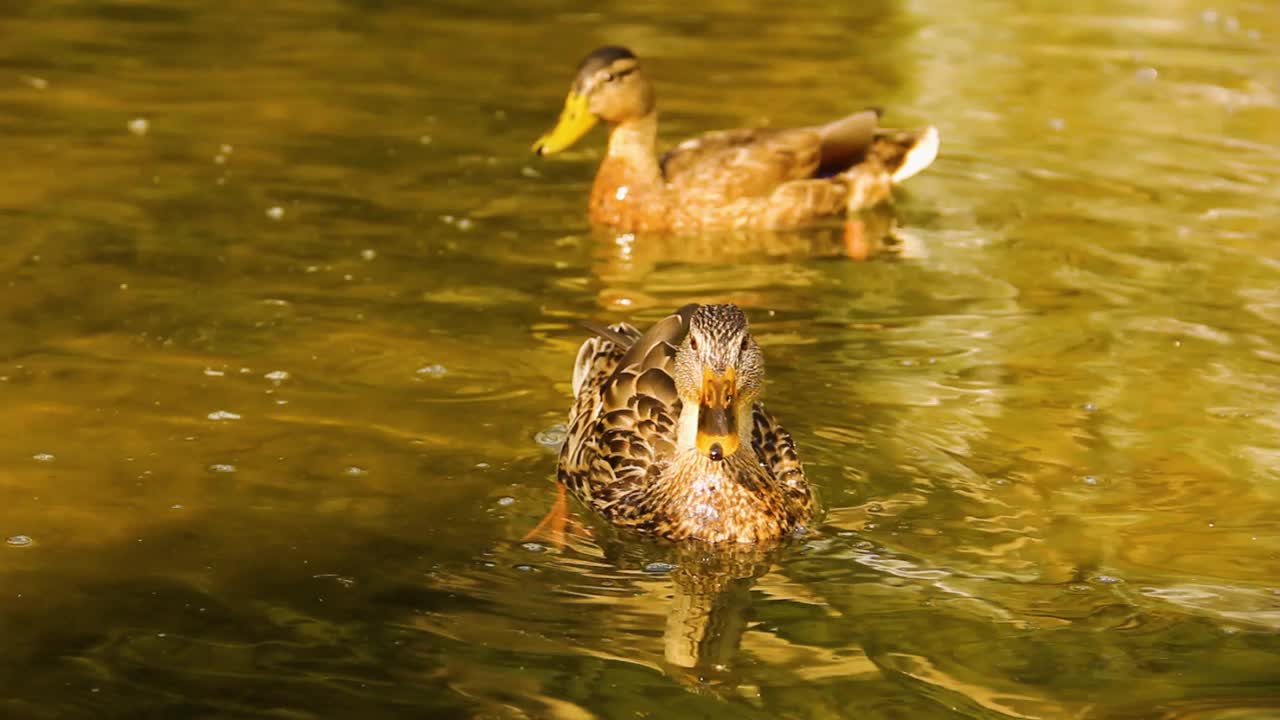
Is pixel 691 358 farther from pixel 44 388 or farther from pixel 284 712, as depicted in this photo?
pixel 44 388

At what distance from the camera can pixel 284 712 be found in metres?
6.02

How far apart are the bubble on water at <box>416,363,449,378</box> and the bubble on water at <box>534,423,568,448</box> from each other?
2.83 ft

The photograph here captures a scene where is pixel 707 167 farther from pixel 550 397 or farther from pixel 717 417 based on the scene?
pixel 717 417

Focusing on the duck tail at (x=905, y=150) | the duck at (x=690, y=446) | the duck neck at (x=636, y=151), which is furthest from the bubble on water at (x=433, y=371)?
the duck tail at (x=905, y=150)

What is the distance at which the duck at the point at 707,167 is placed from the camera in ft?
41.4

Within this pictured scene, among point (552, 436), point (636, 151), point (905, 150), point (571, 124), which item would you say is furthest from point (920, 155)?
point (552, 436)

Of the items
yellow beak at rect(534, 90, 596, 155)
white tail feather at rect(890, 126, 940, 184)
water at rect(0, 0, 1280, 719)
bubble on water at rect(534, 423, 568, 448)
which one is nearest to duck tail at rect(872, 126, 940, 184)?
white tail feather at rect(890, 126, 940, 184)

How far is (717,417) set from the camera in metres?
7.18

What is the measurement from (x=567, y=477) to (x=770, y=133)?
18.3 ft

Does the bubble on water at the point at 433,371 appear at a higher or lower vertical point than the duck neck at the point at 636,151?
lower

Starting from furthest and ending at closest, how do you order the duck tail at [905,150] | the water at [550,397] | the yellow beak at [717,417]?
the duck tail at [905,150] → the yellow beak at [717,417] → the water at [550,397]

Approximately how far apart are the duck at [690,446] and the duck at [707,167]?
4.44 metres

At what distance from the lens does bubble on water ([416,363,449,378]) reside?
30.9ft

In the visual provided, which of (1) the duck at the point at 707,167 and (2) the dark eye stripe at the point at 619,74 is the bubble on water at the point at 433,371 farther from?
(2) the dark eye stripe at the point at 619,74
